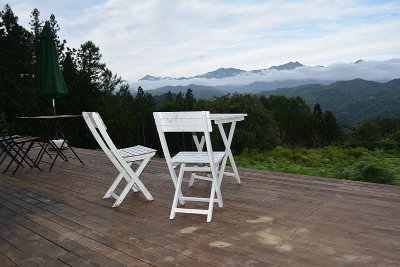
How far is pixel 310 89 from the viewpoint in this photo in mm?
176875

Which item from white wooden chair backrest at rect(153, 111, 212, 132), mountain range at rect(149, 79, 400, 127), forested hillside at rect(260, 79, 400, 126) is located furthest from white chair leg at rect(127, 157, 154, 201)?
forested hillside at rect(260, 79, 400, 126)

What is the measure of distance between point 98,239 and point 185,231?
67 centimetres

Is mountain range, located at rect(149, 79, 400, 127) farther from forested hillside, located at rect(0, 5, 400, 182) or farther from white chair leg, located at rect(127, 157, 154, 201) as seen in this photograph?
white chair leg, located at rect(127, 157, 154, 201)

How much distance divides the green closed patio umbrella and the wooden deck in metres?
3.34

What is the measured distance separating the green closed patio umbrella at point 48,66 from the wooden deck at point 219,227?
334cm

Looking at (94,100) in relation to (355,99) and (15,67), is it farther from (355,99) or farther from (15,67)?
(355,99)

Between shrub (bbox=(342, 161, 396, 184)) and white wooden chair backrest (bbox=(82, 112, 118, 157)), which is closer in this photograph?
white wooden chair backrest (bbox=(82, 112, 118, 157))

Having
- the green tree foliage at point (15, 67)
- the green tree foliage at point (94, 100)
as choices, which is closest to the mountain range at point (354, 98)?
the green tree foliage at point (94, 100)

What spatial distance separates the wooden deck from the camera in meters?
2.13

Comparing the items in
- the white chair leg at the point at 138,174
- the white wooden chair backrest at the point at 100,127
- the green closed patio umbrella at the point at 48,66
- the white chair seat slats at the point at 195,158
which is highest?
the green closed patio umbrella at the point at 48,66

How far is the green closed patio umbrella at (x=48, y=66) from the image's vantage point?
22.5ft

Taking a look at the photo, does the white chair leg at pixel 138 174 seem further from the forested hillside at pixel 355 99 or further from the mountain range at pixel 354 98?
the forested hillside at pixel 355 99

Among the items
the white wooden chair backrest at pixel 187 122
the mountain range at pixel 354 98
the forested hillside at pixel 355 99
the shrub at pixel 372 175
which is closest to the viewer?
the white wooden chair backrest at pixel 187 122

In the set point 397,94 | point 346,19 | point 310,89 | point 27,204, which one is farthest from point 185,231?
point 310,89
